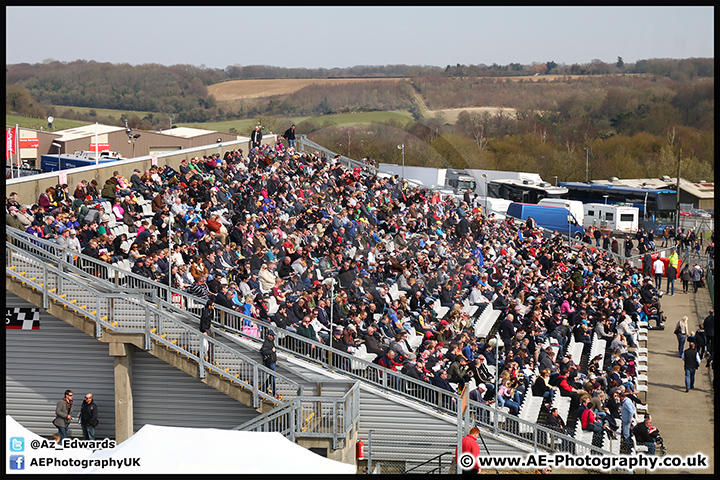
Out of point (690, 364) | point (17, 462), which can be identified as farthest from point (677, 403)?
point (17, 462)

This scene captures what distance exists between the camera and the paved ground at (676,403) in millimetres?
17112

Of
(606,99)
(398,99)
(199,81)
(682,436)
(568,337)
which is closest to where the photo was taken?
(682,436)

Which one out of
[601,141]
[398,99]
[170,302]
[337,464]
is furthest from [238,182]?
[601,141]

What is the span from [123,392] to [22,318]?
242 cm

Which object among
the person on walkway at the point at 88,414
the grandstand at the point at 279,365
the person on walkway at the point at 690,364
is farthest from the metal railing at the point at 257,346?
the person on walkway at the point at 690,364

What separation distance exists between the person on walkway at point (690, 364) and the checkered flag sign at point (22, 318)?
1469 cm

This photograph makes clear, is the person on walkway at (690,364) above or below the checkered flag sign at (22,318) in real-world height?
below

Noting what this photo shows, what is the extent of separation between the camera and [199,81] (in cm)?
5606

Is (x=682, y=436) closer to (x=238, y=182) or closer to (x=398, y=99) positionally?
(x=238, y=182)

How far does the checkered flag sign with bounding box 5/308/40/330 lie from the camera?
1581cm

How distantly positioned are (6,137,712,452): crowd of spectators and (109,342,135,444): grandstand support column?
1706 mm

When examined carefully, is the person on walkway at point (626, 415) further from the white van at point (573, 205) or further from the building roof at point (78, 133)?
the white van at point (573, 205)

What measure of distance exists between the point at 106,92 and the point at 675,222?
3749 centimetres

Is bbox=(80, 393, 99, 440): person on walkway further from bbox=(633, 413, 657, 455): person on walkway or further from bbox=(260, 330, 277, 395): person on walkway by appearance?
bbox=(633, 413, 657, 455): person on walkway
